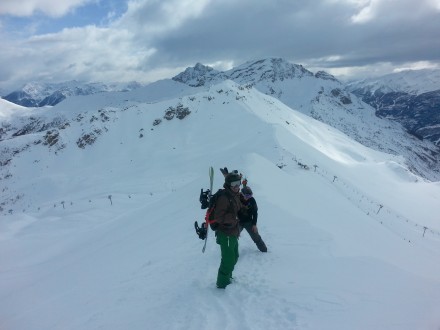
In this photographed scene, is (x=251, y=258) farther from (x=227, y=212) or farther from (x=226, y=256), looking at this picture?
(x=227, y=212)

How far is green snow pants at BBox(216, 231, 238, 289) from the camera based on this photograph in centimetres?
780

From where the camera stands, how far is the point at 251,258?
956cm

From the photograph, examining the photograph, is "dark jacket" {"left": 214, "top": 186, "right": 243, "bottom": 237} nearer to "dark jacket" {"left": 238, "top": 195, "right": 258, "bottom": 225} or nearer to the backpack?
the backpack

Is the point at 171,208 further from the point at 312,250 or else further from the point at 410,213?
the point at 410,213

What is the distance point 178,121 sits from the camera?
1793 inches

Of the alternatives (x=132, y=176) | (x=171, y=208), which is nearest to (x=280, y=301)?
(x=171, y=208)

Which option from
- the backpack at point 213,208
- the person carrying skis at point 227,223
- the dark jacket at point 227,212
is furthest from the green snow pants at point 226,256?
the backpack at point 213,208

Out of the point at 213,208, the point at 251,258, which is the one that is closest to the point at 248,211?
the point at 251,258

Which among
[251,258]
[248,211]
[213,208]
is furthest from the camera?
[251,258]

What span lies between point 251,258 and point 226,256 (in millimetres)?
1976

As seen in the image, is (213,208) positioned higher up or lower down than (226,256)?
higher up

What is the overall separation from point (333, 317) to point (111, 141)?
4341 cm

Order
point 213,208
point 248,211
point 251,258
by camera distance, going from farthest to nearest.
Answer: point 251,258
point 248,211
point 213,208

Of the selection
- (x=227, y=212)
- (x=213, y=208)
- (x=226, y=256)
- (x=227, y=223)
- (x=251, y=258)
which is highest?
(x=213, y=208)
